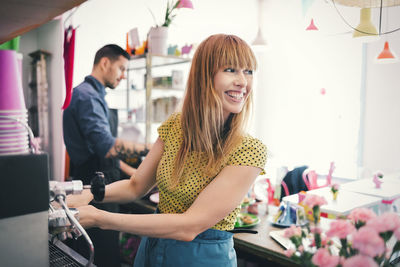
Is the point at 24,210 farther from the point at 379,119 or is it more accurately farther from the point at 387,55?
the point at 379,119

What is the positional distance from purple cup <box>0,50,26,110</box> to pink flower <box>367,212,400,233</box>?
51.8 inches

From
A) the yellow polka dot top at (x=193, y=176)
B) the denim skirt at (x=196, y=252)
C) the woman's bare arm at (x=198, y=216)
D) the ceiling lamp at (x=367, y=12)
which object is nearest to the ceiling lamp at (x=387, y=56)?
the ceiling lamp at (x=367, y=12)

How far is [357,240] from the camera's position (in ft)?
1.57

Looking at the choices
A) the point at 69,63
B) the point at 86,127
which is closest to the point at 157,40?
the point at 86,127

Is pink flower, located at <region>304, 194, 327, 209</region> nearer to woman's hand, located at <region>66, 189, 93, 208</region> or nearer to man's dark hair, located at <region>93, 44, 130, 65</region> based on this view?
woman's hand, located at <region>66, 189, 93, 208</region>

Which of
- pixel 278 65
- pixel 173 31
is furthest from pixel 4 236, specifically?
pixel 278 65

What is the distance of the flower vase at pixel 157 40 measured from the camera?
10.4ft

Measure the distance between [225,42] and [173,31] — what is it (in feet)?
11.1

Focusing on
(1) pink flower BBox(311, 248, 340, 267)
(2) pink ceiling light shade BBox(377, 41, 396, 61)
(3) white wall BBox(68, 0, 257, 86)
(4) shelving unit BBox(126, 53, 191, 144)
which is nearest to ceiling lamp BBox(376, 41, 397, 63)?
(2) pink ceiling light shade BBox(377, 41, 396, 61)

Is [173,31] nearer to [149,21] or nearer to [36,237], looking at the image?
[149,21]

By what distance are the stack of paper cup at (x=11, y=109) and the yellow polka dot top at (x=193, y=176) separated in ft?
1.85

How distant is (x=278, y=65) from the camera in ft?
17.5

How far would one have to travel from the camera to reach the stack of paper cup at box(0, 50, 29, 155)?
3.99ft

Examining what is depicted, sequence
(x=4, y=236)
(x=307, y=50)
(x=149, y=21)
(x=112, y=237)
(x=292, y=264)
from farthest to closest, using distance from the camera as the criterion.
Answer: (x=307, y=50) → (x=149, y=21) → (x=112, y=237) → (x=292, y=264) → (x=4, y=236)
